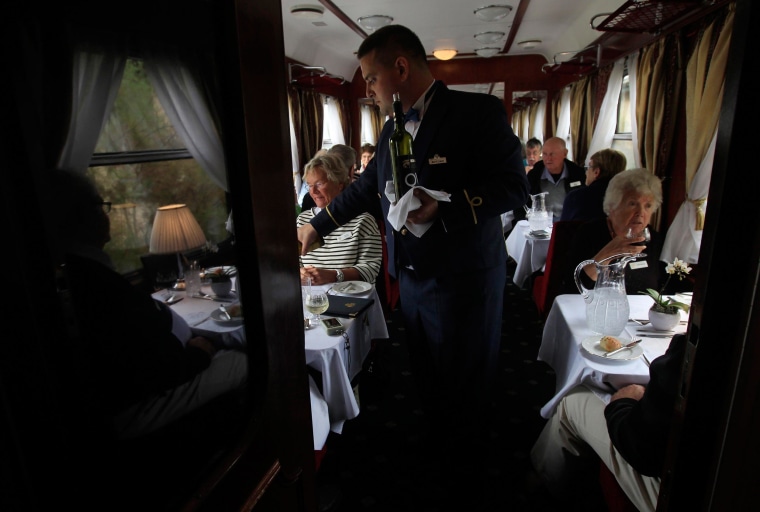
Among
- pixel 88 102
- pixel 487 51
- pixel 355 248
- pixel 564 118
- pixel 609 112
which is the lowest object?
pixel 355 248

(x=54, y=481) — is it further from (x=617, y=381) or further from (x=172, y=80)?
(x=617, y=381)

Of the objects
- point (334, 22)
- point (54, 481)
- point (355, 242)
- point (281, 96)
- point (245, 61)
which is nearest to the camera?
point (54, 481)

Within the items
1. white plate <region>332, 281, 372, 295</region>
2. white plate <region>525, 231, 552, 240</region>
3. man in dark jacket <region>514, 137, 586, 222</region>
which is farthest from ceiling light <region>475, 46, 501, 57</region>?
white plate <region>332, 281, 372, 295</region>

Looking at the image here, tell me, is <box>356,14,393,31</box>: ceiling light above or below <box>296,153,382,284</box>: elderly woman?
above

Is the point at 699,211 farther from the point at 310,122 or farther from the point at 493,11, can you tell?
the point at 310,122

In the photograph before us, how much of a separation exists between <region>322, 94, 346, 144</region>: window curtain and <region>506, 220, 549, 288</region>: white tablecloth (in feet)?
17.8

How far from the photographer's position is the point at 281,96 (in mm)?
823

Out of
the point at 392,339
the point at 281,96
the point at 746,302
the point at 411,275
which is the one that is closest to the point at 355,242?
the point at 411,275

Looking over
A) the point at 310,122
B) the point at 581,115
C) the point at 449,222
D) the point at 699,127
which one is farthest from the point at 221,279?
the point at 581,115

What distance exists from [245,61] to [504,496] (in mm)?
2195

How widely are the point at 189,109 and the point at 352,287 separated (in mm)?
1978

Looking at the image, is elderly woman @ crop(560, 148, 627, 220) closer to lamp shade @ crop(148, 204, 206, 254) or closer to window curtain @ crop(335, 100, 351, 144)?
lamp shade @ crop(148, 204, 206, 254)

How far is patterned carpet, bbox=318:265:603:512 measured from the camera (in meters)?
2.15

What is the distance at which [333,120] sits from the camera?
9109 millimetres
